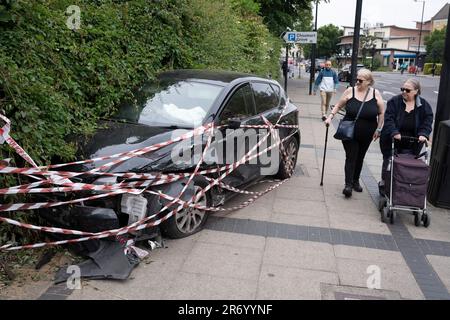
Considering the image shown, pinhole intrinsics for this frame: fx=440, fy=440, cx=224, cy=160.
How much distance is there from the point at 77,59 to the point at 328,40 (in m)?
97.3

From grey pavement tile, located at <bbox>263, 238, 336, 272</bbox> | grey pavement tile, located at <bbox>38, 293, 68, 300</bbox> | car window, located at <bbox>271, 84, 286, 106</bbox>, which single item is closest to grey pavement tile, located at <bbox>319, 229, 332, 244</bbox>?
grey pavement tile, located at <bbox>263, 238, 336, 272</bbox>

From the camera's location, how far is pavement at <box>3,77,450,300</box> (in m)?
3.56

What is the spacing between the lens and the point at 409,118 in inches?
214

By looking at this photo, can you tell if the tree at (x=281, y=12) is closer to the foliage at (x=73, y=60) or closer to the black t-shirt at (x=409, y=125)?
the foliage at (x=73, y=60)

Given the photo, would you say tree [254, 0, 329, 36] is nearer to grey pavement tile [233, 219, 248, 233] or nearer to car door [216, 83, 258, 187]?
car door [216, 83, 258, 187]

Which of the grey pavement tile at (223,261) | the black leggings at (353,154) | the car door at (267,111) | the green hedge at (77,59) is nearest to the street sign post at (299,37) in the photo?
the green hedge at (77,59)

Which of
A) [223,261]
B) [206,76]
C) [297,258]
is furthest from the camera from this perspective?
[206,76]

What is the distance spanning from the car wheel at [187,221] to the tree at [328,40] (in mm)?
96229

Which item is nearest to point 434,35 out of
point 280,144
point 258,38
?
point 258,38

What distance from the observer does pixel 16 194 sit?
12.2ft

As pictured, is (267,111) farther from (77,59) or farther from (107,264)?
(107,264)

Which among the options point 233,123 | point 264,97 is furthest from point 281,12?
point 233,123

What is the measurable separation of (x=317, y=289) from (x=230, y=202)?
220 centimetres
